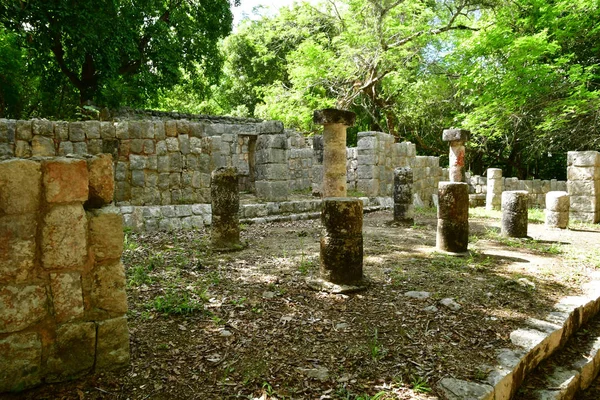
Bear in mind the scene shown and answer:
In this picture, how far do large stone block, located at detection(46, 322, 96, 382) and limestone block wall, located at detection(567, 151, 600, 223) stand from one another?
12.9 m

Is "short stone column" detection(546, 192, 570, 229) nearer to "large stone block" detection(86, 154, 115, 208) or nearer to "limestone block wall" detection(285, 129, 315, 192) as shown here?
"limestone block wall" detection(285, 129, 315, 192)

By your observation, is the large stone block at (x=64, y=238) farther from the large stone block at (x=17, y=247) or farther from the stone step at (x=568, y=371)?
the stone step at (x=568, y=371)

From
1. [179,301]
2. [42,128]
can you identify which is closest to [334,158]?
[42,128]

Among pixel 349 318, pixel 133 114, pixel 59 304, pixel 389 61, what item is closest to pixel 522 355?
pixel 349 318

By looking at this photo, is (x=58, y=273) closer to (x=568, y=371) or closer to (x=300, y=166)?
(x=568, y=371)

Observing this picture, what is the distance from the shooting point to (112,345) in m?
2.87

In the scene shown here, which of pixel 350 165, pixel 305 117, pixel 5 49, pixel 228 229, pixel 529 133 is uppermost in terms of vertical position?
pixel 5 49

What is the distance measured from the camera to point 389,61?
19.0 m

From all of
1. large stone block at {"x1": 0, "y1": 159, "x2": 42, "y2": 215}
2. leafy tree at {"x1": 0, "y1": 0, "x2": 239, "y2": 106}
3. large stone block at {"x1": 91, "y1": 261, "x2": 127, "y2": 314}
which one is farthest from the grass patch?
leafy tree at {"x1": 0, "y1": 0, "x2": 239, "y2": 106}

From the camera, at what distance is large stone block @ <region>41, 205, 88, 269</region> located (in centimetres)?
263

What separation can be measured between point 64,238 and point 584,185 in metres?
13.1

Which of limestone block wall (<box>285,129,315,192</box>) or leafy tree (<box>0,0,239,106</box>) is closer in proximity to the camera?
leafy tree (<box>0,0,239,106</box>)

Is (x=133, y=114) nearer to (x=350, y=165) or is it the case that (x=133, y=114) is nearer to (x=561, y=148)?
(x=350, y=165)

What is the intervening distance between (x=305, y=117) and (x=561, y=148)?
11.1 metres
